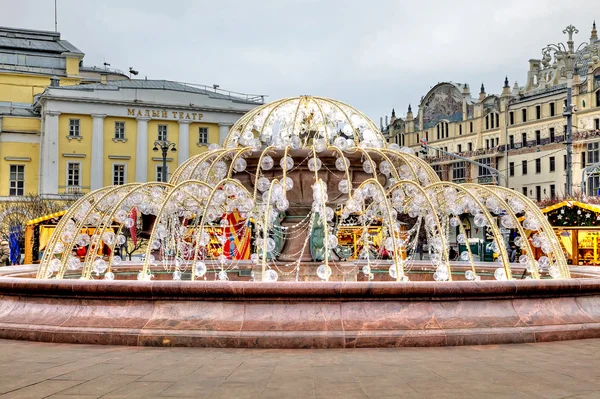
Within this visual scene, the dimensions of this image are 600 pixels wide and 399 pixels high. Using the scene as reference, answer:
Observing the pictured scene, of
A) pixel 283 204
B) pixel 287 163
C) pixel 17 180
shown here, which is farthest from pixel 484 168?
pixel 283 204

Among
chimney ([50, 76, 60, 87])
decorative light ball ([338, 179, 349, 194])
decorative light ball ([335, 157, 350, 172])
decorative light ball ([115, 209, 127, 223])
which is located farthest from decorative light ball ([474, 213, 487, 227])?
chimney ([50, 76, 60, 87])

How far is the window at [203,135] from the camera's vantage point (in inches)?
2142

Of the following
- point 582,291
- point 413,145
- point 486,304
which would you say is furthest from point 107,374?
point 413,145

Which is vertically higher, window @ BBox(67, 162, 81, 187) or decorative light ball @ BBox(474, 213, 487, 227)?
window @ BBox(67, 162, 81, 187)

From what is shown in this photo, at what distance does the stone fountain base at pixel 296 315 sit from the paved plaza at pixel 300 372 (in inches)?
6.8

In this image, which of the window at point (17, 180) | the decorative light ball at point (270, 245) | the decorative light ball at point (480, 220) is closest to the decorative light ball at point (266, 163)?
the decorative light ball at point (270, 245)

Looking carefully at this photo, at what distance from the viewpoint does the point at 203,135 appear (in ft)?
179

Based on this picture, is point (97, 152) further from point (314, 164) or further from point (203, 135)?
point (314, 164)

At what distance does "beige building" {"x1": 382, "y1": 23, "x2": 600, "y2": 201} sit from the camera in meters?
52.6

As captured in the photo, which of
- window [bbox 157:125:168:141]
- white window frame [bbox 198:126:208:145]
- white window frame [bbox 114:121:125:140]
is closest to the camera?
white window frame [bbox 114:121:125:140]

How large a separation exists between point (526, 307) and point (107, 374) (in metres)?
4.58

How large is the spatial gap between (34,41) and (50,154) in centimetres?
1569

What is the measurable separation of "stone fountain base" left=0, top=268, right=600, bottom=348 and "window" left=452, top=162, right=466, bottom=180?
59.4 m

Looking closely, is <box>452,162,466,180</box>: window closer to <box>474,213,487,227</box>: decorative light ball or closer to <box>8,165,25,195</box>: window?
<box>8,165,25,195</box>: window
